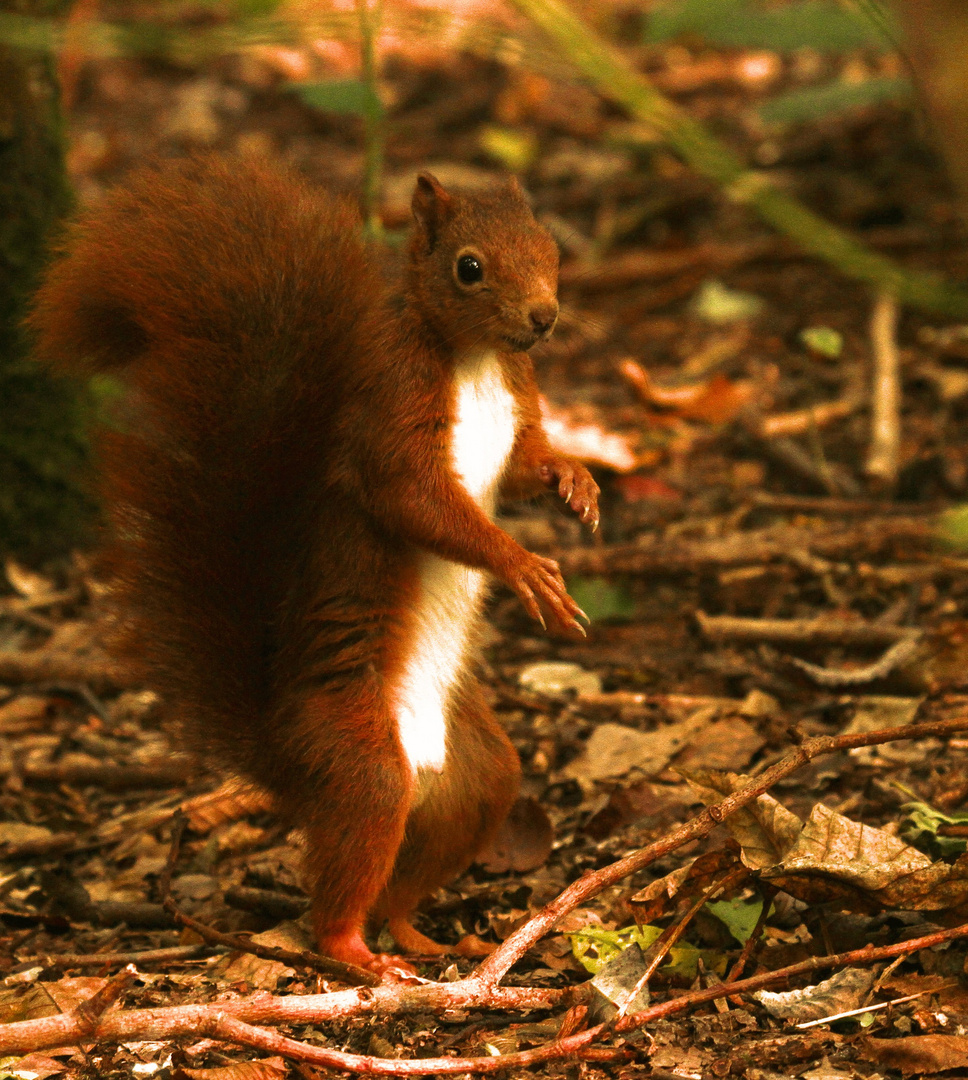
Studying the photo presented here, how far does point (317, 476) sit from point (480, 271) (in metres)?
0.47

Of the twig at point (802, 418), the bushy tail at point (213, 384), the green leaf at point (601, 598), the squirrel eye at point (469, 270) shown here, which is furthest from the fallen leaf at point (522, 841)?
the twig at point (802, 418)

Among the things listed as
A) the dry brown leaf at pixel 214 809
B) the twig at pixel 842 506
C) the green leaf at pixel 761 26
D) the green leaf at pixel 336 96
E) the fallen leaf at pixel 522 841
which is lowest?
the dry brown leaf at pixel 214 809

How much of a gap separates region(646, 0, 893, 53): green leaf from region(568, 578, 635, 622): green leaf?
1.75 meters

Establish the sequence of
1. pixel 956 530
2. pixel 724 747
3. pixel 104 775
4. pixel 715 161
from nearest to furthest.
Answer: pixel 956 530
pixel 715 161
pixel 724 747
pixel 104 775

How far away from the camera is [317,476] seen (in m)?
2.39

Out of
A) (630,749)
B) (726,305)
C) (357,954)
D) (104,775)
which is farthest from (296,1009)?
(726,305)

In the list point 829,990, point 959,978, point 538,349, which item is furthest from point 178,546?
point 959,978

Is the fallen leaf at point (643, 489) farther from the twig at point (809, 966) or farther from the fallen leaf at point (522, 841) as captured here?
the twig at point (809, 966)

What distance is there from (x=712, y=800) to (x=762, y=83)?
19.0 feet

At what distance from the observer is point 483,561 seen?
2.27 m

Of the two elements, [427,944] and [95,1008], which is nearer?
[95,1008]

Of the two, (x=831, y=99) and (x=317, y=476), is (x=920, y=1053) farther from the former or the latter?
(x=831, y=99)

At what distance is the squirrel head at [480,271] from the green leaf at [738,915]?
103 centimetres

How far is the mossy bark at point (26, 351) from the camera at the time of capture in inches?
147
